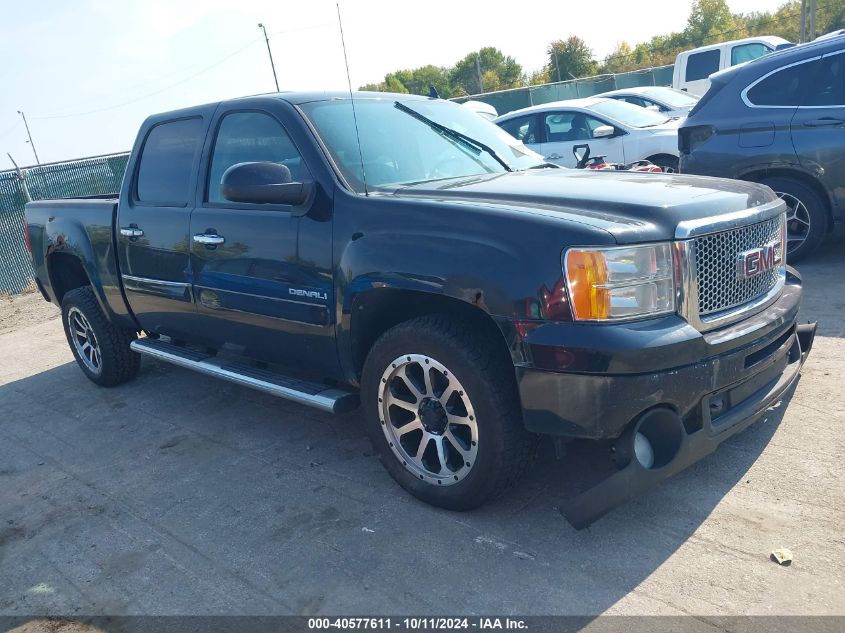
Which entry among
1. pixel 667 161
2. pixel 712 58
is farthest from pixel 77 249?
pixel 712 58

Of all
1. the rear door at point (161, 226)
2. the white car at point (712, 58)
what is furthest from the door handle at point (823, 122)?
the white car at point (712, 58)

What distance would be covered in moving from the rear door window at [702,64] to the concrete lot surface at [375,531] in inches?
505

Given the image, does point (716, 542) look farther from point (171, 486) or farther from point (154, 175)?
point (154, 175)

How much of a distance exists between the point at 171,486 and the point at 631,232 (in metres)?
2.77

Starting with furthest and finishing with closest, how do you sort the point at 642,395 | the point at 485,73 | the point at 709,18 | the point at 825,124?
the point at 485,73, the point at 709,18, the point at 825,124, the point at 642,395

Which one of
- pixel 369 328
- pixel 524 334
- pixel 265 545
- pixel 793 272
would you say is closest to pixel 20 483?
pixel 265 545

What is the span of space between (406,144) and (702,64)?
14.3 metres

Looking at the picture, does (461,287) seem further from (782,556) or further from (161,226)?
(161,226)

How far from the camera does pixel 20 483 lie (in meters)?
4.30

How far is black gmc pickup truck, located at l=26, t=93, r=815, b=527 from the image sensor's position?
277 cm

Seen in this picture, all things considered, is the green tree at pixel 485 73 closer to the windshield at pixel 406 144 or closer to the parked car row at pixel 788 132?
the parked car row at pixel 788 132

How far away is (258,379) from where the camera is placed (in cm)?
408

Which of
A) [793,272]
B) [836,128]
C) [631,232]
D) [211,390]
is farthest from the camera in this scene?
[836,128]

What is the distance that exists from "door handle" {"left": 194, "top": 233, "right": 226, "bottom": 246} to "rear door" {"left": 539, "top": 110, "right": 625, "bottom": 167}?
25.0 ft
